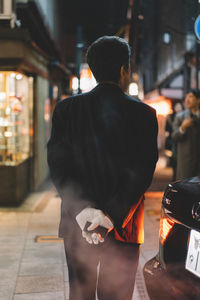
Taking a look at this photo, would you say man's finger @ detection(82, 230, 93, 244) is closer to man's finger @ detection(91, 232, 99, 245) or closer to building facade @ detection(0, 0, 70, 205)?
man's finger @ detection(91, 232, 99, 245)

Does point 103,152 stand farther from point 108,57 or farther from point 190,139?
point 190,139

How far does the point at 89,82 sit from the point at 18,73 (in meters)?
10.4

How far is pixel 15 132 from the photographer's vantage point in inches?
351

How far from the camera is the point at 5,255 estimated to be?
5133 mm

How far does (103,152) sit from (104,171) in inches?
4.0

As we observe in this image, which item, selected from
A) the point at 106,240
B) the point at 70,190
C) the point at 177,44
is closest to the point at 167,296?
the point at 106,240

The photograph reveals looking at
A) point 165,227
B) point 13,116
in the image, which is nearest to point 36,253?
point 165,227

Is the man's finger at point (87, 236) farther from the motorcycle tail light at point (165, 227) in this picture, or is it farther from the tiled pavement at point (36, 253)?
the tiled pavement at point (36, 253)

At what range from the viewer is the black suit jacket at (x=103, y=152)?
2.07 meters

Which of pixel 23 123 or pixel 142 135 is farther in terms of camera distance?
pixel 23 123

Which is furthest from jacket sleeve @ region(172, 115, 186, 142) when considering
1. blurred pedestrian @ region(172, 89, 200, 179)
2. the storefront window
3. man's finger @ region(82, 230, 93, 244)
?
man's finger @ region(82, 230, 93, 244)

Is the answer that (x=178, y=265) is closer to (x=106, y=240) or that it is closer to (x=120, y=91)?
(x=106, y=240)

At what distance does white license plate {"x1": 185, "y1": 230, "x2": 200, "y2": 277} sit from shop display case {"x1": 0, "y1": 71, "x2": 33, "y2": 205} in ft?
20.6

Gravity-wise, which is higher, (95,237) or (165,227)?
(95,237)
